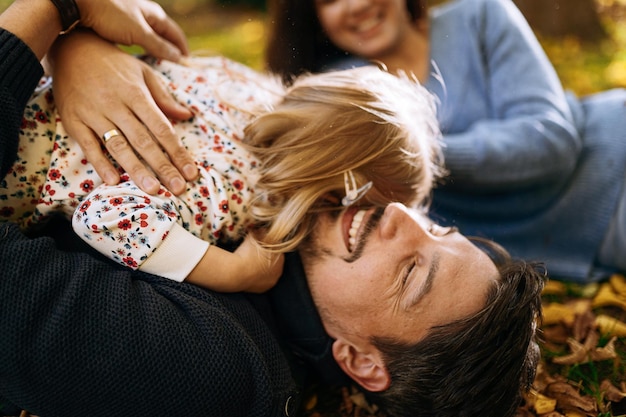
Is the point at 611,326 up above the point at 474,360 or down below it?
below

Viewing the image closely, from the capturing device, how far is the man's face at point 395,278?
1812 mm

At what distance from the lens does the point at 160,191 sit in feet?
5.88

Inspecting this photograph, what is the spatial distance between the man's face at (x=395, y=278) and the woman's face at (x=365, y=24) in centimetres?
122

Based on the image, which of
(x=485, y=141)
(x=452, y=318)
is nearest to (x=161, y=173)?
(x=452, y=318)

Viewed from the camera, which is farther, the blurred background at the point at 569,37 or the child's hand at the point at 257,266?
the blurred background at the point at 569,37

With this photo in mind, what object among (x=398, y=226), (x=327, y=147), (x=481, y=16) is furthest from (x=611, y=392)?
(x=481, y=16)

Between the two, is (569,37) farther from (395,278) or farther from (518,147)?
(395,278)

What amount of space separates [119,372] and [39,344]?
0.69ft

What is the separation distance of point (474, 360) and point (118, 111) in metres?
1.35

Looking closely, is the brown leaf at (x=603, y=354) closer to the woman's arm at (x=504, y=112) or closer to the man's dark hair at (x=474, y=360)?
the man's dark hair at (x=474, y=360)

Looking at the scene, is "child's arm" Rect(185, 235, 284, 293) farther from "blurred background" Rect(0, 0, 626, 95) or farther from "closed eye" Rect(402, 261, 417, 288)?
"blurred background" Rect(0, 0, 626, 95)

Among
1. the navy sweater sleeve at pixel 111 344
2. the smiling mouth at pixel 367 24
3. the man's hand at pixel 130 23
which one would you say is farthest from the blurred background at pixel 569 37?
the navy sweater sleeve at pixel 111 344

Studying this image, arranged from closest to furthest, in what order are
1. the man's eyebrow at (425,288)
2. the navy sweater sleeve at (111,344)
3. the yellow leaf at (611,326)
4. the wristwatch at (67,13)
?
the navy sweater sleeve at (111,344), the man's eyebrow at (425,288), the wristwatch at (67,13), the yellow leaf at (611,326)

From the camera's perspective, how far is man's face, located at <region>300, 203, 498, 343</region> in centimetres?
181
